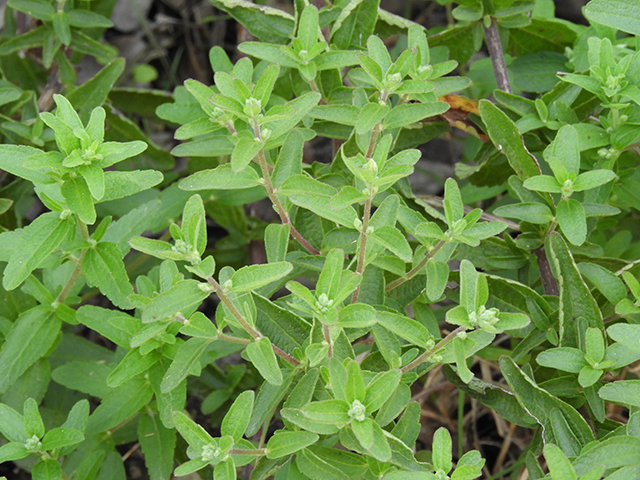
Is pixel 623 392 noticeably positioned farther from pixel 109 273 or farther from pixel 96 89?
pixel 96 89

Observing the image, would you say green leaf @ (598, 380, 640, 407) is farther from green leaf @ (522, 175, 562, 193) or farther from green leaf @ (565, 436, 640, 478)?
green leaf @ (522, 175, 562, 193)

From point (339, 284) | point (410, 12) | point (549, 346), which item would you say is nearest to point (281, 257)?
point (339, 284)

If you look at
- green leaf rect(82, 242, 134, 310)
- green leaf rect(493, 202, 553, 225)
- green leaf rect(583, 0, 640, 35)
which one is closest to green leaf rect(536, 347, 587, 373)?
green leaf rect(493, 202, 553, 225)

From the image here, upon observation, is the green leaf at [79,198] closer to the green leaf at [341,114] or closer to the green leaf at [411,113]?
the green leaf at [341,114]

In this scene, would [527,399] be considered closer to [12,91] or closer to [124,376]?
[124,376]

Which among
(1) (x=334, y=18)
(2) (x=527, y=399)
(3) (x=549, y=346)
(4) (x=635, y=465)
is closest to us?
(4) (x=635, y=465)

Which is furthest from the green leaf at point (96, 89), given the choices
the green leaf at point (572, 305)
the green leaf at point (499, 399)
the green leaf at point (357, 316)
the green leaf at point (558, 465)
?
the green leaf at point (558, 465)

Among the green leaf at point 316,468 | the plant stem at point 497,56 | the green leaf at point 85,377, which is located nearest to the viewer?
the green leaf at point 316,468
